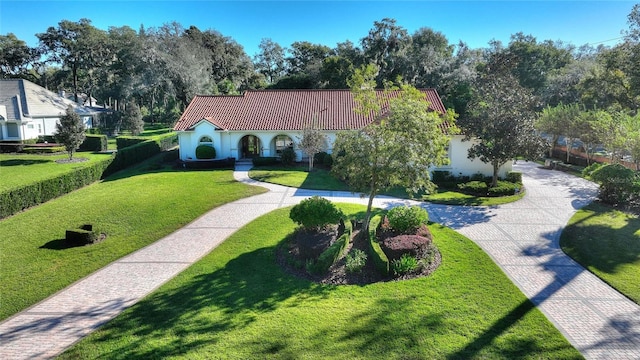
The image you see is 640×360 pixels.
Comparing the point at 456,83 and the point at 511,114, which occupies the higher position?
the point at 456,83

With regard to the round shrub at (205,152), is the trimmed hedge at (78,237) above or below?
below

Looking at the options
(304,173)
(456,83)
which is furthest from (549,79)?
(304,173)

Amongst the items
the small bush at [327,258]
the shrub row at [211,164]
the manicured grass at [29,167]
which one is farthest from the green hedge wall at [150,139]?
the small bush at [327,258]

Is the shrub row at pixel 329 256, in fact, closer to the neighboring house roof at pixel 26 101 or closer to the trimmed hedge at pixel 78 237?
the trimmed hedge at pixel 78 237

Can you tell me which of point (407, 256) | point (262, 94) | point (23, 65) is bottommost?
point (407, 256)

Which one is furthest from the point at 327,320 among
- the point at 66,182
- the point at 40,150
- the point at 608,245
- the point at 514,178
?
the point at 40,150

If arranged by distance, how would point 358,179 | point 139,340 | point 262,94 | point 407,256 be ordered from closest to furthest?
point 139,340
point 407,256
point 358,179
point 262,94

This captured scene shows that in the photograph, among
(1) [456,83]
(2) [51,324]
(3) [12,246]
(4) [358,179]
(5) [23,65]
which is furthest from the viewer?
(5) [23,65]

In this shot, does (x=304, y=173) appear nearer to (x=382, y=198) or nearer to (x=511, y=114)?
(x=382, y=198)
